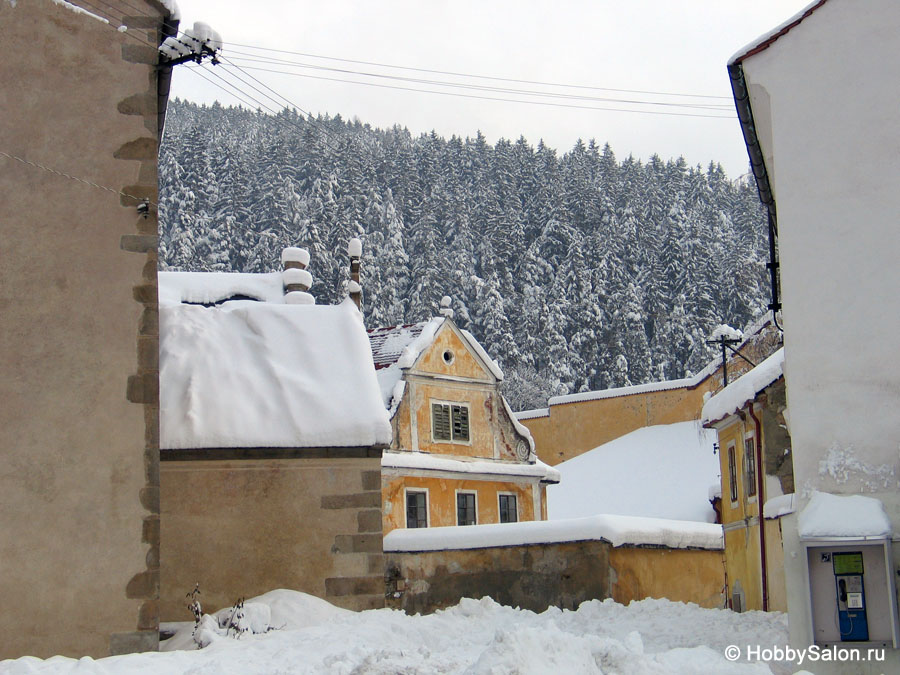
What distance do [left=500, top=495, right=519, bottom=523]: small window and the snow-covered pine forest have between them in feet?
94.9

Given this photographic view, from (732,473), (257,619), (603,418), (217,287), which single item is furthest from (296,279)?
(603,418)

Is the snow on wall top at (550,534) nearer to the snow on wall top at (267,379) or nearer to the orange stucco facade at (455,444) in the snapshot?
the snow on wall top at (267,379)

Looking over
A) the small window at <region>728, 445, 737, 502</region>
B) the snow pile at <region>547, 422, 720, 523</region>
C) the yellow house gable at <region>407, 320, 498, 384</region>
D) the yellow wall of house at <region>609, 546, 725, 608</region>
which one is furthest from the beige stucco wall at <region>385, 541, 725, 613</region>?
the snow pile at <region>547, 422, 720, 523</region>

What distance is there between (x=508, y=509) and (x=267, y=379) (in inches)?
675

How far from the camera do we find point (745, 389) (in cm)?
1908

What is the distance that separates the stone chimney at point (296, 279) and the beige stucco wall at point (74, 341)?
26.6 feet

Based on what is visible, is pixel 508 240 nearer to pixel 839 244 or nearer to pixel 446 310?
pixel 446 310

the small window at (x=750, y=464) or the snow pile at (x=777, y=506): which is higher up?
the small window at (x=750, y=464)

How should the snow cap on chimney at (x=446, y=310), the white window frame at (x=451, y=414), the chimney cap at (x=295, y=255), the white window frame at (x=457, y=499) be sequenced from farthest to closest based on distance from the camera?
1. the snow cap on chimney at (x=446, y=310)
2. the white window frame at (x=451, y=414)
3. the white window frame at (x=457, y=499)
4. the chimney cap at (x=295, y=255)

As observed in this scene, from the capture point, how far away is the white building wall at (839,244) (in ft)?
40.1

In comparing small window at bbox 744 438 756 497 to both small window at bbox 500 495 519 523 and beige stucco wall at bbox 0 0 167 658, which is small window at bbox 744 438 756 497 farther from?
small window at bbox 500 495 519 523

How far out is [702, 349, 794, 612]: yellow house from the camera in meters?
18.2

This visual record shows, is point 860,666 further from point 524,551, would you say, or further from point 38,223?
point 38,223

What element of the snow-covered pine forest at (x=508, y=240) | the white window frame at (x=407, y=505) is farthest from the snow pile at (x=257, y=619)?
the snow-covered pine forest at (x=508, y=240)
